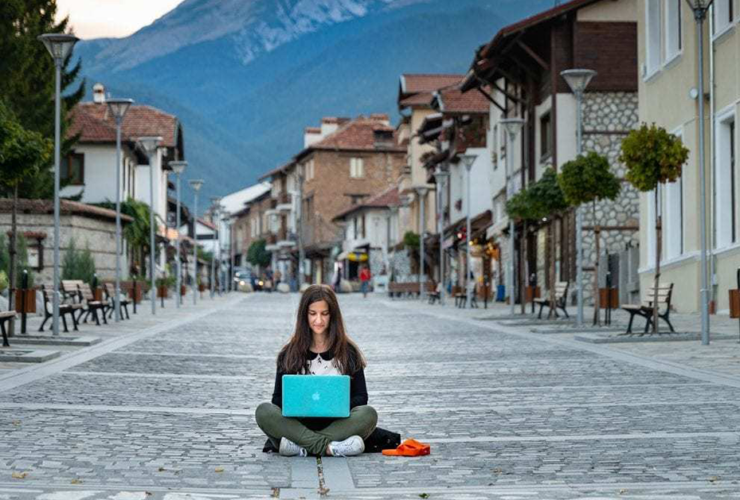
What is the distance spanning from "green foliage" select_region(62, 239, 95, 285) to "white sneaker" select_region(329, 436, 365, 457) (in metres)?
34.9

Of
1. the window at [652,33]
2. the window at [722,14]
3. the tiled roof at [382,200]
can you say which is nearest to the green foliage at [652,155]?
the window at [722,14]

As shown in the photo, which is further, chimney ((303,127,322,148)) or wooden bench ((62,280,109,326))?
chimney ((303,127,322,148))

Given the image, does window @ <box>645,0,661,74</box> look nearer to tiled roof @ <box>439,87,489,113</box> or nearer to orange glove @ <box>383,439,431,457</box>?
orange glove @ <box>383,439,431,457</box>

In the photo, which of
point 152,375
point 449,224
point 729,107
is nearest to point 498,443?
point 152,375

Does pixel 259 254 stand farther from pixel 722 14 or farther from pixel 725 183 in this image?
pixel 722 14

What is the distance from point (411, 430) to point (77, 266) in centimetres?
3396

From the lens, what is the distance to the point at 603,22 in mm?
43156

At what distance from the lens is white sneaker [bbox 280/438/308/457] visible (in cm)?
918

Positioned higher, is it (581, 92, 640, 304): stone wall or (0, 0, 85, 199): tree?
(0, 0, 85, 199): tree

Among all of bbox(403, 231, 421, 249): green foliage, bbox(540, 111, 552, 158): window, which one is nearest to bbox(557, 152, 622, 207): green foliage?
bbox(540, 111, 552, 158): window

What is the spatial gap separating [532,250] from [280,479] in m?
42.8

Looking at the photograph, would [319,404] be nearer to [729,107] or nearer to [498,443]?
[498,443]

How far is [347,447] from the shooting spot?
9.20m

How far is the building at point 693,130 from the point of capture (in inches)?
1135
